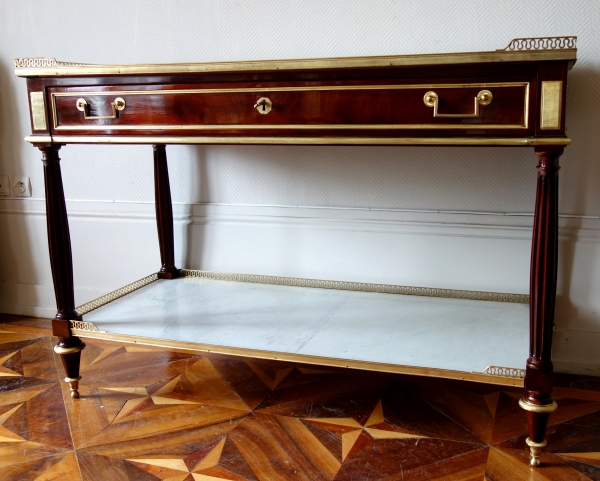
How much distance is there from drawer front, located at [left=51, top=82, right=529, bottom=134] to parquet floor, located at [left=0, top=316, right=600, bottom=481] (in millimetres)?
547

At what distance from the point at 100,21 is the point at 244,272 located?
0.74 m

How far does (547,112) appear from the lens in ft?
2.88

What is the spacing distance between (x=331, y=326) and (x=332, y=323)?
17mm

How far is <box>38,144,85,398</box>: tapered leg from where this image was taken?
1171mm

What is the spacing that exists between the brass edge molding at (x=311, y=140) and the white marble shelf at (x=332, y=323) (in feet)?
1.21

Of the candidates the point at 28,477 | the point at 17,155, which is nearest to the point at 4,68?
the point at 17,155

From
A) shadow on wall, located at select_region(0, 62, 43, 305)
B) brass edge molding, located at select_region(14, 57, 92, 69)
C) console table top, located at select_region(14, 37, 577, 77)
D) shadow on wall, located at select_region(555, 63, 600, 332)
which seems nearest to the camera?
console table top, located at select_region(14, 37, 577, 77)

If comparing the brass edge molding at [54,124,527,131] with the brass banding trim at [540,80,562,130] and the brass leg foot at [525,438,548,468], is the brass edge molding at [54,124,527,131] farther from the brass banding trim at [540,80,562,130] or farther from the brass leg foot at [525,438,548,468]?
the brass leg foot at [525,438,548,468]

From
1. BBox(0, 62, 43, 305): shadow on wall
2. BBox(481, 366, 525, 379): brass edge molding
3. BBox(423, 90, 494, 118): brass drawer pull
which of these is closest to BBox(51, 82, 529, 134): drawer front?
BBox(423, 90, 494, 118): brass drawer pull

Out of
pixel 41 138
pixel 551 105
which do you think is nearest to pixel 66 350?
pixel 41 138

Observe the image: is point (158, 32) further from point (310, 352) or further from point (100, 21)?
point (310, 352)

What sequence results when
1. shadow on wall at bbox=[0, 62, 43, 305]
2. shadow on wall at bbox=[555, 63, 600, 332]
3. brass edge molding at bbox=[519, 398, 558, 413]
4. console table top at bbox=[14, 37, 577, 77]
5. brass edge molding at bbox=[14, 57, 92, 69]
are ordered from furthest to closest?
shadow on wall at bbox=[0, 62, 43, 305]
shadow on wall at bbox=[555, 63, 600, 332]
brass edge molding at bbox=[14, 57, 92, 69]
brass edge molding at bbox=[519, 398, 558, 413]
console table top at bbox=[14, 37, 577, 77]

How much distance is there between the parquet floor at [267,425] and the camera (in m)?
0.99

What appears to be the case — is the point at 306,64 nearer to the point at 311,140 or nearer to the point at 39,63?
the point at 311,140
